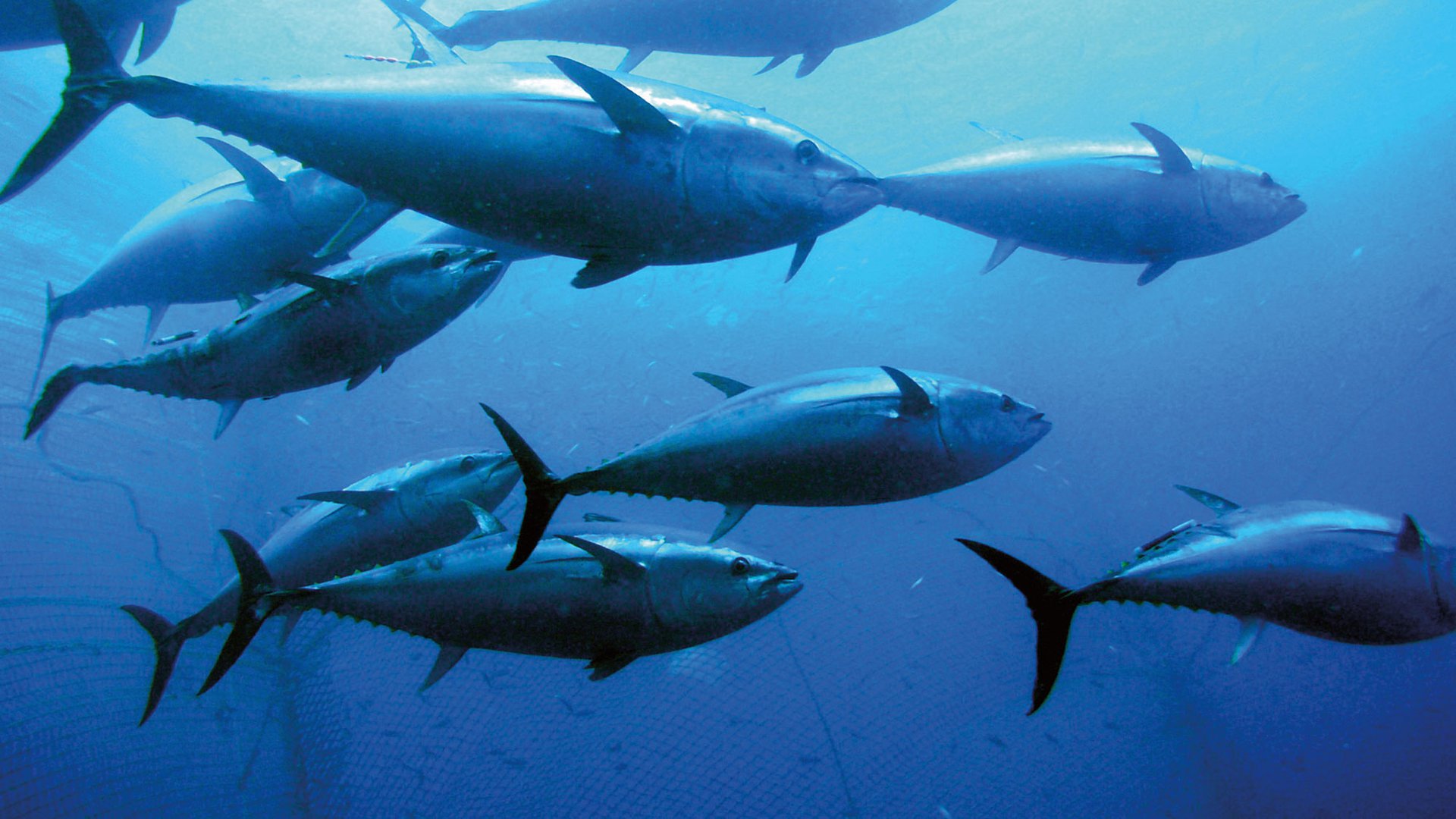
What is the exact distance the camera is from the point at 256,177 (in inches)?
74.4

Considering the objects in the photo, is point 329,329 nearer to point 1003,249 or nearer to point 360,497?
point 360,497

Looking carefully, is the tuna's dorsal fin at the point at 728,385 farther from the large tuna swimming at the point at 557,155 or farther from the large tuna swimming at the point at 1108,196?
the large tuna swimming at the point at 1108,196

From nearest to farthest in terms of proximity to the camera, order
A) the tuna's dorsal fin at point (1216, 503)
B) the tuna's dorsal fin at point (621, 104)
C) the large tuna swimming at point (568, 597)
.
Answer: the tuna's dorsal fin at point (621, 104)
the large tuna swimming at point (568, 597)
the tuna's dorsal fin at point (1216, 503)

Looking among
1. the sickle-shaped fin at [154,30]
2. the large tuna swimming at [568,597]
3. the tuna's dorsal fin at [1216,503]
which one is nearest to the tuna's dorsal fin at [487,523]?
the large tuna swimming at [568,597]

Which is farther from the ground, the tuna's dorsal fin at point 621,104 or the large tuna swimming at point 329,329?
the tuna's dorsal fin at point 621,104

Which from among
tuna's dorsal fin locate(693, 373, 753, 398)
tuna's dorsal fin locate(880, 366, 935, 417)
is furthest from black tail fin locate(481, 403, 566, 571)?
tuna's dorsal fin locate(880, 366, 935, 417)

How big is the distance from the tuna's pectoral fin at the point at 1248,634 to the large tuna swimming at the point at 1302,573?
0.10 m

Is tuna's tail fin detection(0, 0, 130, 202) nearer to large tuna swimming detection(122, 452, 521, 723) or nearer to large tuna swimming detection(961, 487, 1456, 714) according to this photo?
large tuna swimming detection(122, 452, 521, 723)

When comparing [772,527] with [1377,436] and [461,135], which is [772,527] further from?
[1377,436]

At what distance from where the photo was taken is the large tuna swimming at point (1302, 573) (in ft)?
5.67

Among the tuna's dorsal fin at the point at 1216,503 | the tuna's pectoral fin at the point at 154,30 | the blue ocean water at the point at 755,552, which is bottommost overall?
the blue ocean water at the point at 755,552

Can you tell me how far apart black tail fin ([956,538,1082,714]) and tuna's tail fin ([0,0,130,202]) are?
7.41 ft

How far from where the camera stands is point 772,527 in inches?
235

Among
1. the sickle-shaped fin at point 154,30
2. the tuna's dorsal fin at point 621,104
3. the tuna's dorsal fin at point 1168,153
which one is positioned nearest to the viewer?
the tuna's dorsal fin at point 621,104
